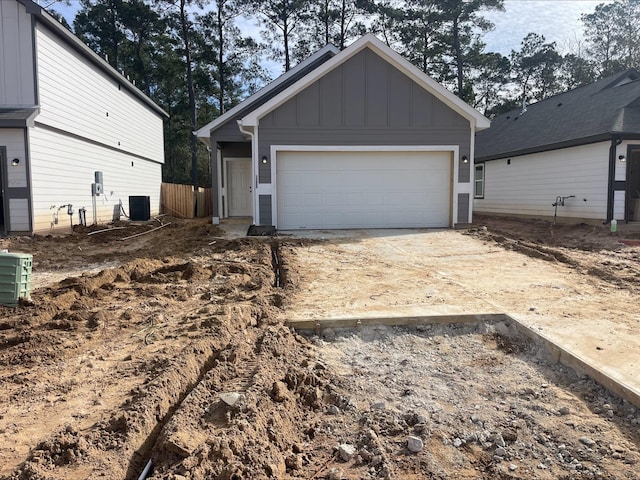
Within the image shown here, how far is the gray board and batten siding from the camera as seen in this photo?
11.7 m

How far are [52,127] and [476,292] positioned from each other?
12.0 metres

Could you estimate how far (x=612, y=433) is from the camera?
280 centimetres

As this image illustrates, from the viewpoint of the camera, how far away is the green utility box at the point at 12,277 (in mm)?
5246

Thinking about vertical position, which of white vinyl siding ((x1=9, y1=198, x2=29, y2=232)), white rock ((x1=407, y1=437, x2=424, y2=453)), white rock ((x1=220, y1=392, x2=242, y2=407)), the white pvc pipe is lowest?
white rock ((x1=407, y1=437, x2=424, y2=453))

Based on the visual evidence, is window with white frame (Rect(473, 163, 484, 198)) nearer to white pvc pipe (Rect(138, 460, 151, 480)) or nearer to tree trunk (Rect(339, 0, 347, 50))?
tree trunk (Rect(339, 0, 347, 50))

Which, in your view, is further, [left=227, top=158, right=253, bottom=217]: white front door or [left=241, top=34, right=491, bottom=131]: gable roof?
[left=227, top=158, right=253, bottom=217]: white front door

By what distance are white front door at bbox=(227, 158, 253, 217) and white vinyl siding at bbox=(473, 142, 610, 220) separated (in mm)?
10321

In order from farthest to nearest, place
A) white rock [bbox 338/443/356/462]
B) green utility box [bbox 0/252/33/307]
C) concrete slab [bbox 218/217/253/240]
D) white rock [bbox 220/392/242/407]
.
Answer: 1. concrete slab [bbox 218/217/253/240]
2. green utility box [bbox 0/252/33/307]
3. white rock [bbox 220/392/242/407]
4. white rock [bbox 338/443/356/462]

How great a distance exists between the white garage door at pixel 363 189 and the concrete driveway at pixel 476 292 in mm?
2934

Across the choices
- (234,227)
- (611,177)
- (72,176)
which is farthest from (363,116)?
(72,176)

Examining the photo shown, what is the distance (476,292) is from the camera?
5.75 metres

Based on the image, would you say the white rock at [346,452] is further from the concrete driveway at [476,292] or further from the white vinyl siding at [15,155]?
the white vinyl siding at [15,155]

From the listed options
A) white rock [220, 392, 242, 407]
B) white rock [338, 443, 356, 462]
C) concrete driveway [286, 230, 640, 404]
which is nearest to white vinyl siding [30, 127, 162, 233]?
concrete driveway [286, 230, 640, 404]

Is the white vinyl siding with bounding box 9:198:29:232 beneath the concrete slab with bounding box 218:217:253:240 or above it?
above
